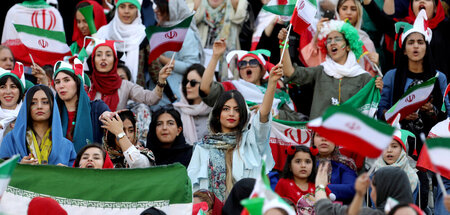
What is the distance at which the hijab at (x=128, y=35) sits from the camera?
11.9 m

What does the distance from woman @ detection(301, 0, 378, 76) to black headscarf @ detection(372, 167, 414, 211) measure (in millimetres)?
4757

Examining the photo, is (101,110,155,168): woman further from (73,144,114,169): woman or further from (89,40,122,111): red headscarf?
(89,40,122,111): red headscarf

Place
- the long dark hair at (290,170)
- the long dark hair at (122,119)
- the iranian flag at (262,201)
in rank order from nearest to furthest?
the iranian flag at (262,201), the long dark hair at (290,170), the long dark hair at (122,119)

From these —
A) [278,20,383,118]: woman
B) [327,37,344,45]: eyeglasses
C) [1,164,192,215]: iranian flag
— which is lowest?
[1,164,192,215]: iranian flag

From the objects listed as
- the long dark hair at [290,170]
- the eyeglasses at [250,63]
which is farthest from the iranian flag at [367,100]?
the long dark hair at [290,170]

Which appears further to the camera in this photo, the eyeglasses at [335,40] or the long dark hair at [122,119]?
the eyeglasses at [335,40]

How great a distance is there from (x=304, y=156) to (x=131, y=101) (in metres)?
3.15

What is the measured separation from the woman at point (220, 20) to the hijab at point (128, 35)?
937 millimetres

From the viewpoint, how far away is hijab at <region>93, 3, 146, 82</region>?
39.1ft

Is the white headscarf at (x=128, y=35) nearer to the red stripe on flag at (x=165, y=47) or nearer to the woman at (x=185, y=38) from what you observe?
the woman at (x=185, y=38)

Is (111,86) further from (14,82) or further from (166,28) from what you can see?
(14,82)

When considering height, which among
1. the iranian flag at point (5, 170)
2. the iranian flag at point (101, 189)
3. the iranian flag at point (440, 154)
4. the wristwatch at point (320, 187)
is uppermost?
the iranian flag at point (440, 154)

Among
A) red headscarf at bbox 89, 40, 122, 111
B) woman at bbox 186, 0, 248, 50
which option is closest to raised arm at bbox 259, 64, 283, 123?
red headscarf at bbox 89, 40, 122, 111

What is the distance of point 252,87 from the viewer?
10.6 meters
